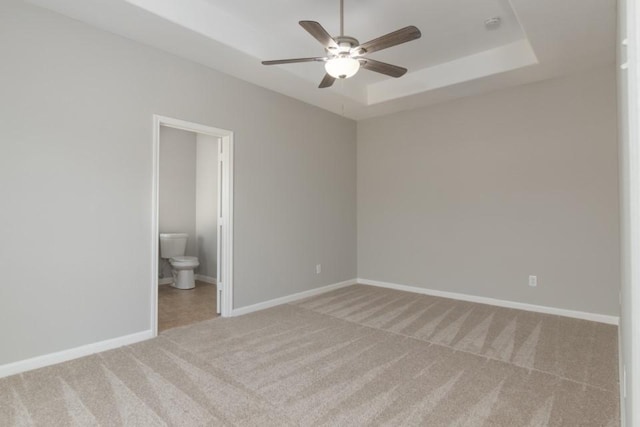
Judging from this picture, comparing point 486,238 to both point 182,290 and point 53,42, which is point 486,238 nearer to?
point 182,290

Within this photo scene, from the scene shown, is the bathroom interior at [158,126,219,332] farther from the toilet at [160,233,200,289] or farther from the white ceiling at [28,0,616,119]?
the white ceiling at [28,0,616,119]

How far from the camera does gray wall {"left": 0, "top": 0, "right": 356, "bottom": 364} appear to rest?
248 centimetres

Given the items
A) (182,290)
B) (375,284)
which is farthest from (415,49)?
(182,290)

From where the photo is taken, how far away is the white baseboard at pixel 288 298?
3.94 m

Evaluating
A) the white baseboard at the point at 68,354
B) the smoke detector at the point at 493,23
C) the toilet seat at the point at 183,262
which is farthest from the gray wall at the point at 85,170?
the smoke detector at the point at 493,23

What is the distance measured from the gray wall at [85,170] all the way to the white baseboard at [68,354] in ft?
0.15

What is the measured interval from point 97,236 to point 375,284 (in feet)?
12.7

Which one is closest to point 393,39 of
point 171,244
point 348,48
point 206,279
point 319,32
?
point 348,48

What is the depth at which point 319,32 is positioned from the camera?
2.31 metres

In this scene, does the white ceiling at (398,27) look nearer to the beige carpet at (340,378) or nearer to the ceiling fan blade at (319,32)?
the ceiling fan blade at (319,32)

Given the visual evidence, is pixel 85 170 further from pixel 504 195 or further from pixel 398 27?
pixel 504 195

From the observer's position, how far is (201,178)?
5824 mm

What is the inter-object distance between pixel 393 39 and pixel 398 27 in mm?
1300

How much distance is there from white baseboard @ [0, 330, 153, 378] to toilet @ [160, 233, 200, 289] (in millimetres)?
2000
